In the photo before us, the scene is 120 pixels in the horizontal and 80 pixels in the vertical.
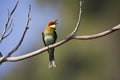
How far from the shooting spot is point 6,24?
4066 millimetres

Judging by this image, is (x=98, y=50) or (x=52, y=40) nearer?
(x=52, y=40)

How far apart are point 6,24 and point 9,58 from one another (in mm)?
238

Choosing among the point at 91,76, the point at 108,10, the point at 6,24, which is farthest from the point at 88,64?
the point at 6,24

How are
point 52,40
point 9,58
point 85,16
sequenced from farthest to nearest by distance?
point 85,16 → point 52,40 → point 9,58

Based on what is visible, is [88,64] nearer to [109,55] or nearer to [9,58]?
[109,55]

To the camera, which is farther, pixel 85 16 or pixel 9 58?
pixel 85 16

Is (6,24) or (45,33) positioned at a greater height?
Result: (6,24)

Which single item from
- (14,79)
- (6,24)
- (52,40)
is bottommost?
(14,79)

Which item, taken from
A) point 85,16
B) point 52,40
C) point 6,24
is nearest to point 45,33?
point 52,40

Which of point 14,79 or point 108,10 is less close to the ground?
point 108,10

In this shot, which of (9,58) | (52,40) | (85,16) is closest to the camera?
(9,58)

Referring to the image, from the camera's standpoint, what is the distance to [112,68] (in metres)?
15.9

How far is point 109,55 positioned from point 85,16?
1.27m

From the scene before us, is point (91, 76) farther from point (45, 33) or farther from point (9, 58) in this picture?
point (9, 58)
